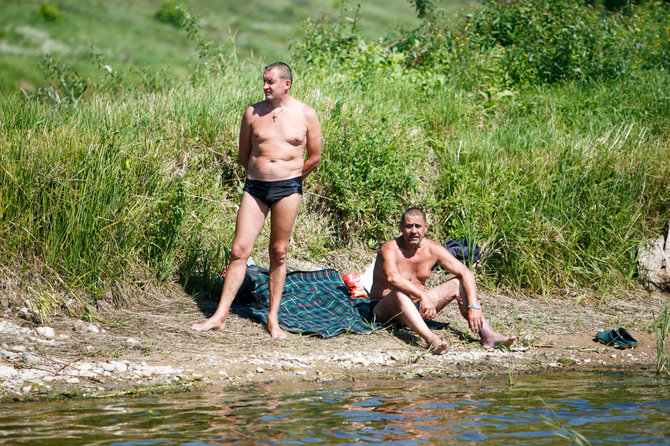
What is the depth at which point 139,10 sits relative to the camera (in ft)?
175

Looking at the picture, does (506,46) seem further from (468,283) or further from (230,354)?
(230,354)

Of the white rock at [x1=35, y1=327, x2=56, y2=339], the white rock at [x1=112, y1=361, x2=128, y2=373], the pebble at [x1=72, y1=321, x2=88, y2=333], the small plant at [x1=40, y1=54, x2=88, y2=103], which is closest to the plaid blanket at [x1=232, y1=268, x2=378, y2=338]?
the pebble at [x1=72, y1=321, x2=88, y2=333]

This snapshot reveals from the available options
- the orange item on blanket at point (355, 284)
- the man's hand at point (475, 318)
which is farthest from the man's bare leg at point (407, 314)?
the orange item on blanket at point (355, 284)

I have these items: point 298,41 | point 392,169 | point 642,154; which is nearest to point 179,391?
point 392,169

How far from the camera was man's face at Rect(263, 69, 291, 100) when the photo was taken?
19.2ft

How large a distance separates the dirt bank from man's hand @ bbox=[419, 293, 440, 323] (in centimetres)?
28

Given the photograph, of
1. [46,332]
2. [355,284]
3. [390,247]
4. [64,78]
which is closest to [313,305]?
[355,284]

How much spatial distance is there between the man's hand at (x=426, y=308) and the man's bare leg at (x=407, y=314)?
0.07 meters

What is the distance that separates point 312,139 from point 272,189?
0.60 m

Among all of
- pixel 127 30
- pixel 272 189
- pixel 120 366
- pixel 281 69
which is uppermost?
pixel 127 30

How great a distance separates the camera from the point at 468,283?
20.6ft

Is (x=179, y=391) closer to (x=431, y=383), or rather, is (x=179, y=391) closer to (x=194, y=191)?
(x=431, y=383)

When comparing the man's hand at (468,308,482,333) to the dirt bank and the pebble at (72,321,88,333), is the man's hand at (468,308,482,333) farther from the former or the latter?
the pebble at (72,321,88,333)

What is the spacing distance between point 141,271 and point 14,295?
1309 millimetres
